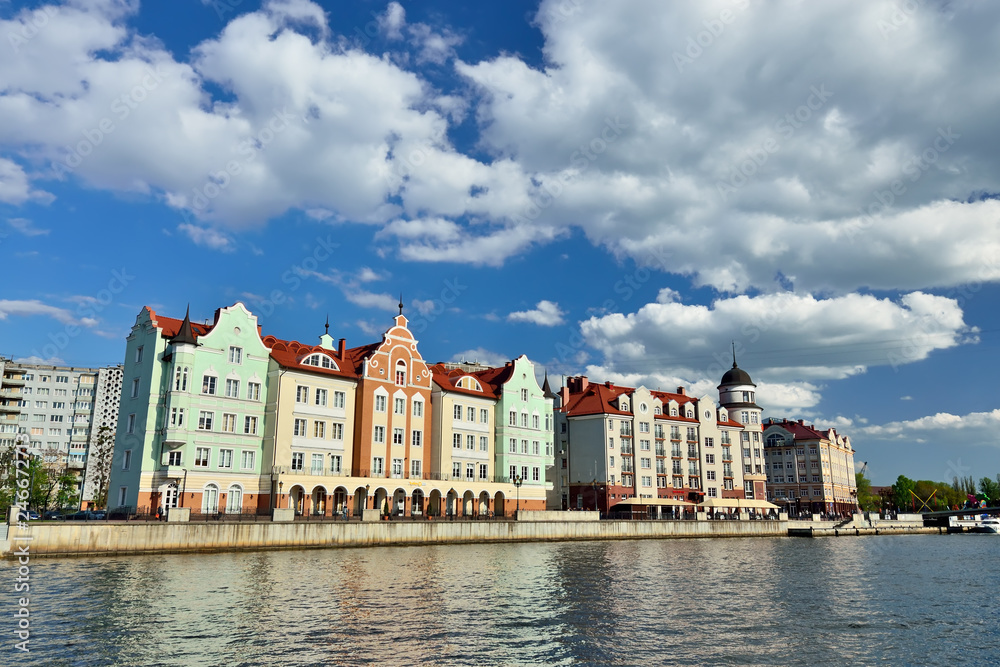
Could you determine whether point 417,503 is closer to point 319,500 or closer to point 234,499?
point 319,500

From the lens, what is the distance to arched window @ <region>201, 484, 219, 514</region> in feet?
208

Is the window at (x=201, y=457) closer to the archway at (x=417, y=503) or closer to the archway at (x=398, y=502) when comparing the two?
the archway at (x=398, y=502)

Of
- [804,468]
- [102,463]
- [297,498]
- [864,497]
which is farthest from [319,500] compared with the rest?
[864,497]

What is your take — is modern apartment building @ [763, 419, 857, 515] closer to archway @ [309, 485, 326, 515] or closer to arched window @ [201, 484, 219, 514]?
Answer: archway @ [309, 485, 326, 515]

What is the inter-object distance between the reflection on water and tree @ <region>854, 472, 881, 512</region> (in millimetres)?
134947

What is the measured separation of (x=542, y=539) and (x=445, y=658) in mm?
53274

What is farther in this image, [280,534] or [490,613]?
[280,534]

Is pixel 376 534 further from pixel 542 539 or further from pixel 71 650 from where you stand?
pixel 71 650

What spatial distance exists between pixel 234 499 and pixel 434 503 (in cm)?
2235

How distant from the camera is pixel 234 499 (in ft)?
216

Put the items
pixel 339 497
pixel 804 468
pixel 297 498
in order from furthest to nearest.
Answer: pixel 804 468 → pixel 339 497 → pixel 297 498

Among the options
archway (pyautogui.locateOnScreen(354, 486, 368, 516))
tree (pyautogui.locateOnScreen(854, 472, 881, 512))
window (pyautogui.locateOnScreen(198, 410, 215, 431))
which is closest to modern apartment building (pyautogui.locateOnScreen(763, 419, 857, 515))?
tree (pyautogui.locateOnScreen(854, 472, 881, 512))

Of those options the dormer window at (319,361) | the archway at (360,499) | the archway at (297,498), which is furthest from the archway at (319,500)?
the dormer window at (319,361)

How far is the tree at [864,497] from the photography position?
173 meters
